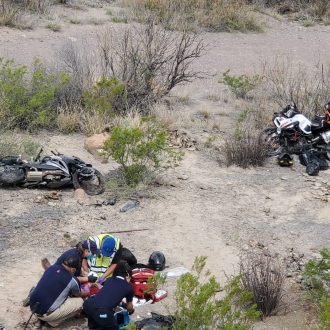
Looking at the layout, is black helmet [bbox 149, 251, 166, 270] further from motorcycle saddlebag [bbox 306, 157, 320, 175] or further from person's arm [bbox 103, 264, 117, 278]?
motorcycle saddlebag [bbox 306, 157, 320, 175]

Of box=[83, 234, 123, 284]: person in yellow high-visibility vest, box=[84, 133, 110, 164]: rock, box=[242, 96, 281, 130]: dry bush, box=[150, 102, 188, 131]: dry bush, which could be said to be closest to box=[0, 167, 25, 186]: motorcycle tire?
box=[84, 133, 110, 164]: rock

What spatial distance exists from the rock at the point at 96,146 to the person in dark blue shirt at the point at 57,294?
4163 millimetres

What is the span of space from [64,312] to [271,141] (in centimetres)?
641

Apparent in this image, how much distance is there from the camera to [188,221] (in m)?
9.51

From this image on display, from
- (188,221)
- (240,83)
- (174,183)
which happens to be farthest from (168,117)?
(188,221)

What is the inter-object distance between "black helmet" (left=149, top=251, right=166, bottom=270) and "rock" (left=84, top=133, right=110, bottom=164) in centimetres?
313

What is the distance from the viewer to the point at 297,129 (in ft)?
40.1

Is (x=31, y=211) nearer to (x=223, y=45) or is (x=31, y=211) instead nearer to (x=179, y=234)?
(x=179, y=234)

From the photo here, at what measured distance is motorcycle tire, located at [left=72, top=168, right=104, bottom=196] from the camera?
998 cm

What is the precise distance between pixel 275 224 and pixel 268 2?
15526mm

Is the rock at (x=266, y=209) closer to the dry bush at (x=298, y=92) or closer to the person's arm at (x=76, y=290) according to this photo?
the person's arm at (x=76, y=290)

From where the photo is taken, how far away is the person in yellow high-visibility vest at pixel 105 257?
755 cm

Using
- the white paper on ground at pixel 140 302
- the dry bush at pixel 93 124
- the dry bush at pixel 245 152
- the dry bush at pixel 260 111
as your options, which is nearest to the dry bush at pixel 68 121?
the dry bush at pixel 93 124

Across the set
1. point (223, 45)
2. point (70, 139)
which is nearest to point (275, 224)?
point (70, 139)
